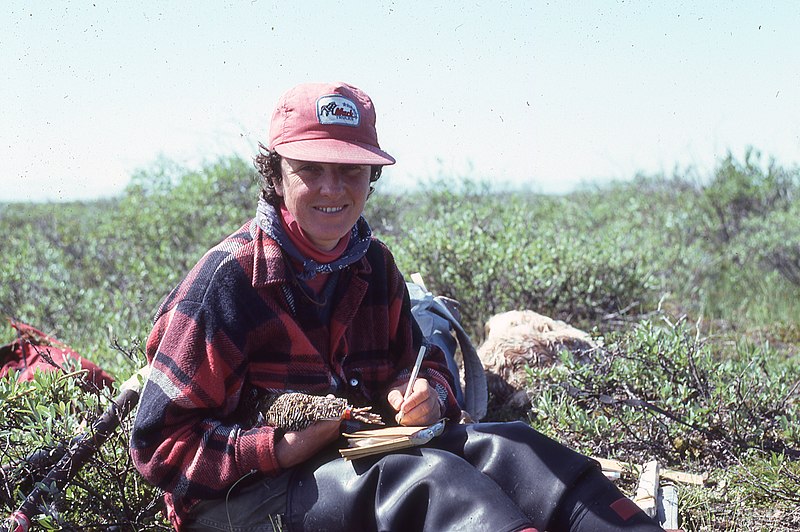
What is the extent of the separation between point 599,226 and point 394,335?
6405mm

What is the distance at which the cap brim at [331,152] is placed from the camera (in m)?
2.36

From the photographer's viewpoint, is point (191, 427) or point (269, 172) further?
point (269, 172)

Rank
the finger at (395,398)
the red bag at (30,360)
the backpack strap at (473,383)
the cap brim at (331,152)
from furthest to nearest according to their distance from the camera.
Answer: the backpack strap at (473,383) < the red bag at (30,360) < the finger at (395,398) < the cap brim at (331,152)

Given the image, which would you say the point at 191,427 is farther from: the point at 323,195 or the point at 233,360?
the point at 323,195

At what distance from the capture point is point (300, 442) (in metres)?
2.34

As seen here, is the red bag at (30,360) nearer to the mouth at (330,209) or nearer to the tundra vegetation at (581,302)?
the tundra vegetation at (581,302)

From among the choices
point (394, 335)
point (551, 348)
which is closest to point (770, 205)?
point (551, 348)

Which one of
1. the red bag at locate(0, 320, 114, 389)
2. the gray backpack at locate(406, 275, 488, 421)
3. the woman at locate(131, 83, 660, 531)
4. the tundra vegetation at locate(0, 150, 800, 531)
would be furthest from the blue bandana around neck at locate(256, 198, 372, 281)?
the red bag at locate(0, 320, 114, 389)

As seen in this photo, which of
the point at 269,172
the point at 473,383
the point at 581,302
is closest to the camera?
the point at 269,172

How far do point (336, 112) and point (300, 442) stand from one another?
968 millimetres

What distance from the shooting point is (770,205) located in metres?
9.07

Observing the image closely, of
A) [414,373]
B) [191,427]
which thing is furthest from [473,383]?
[191,427]

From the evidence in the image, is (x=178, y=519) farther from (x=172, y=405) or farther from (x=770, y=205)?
(x=770, y=205)

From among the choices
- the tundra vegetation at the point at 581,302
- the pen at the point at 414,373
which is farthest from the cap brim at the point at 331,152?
the tundra vegetation at the point at 581,302
